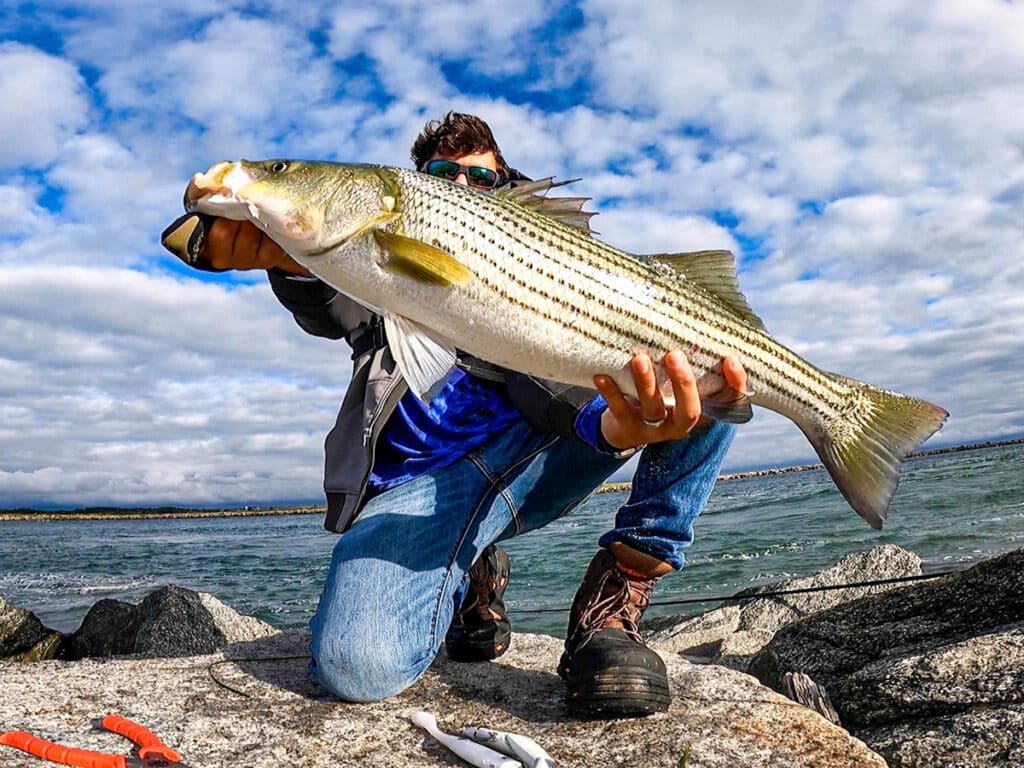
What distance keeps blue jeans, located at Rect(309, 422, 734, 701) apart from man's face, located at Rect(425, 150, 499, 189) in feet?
5.62

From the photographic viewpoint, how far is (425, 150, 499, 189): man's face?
16.9ft

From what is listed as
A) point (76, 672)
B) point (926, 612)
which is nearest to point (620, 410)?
point (926, 612)

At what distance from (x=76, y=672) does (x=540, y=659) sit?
2.49 m

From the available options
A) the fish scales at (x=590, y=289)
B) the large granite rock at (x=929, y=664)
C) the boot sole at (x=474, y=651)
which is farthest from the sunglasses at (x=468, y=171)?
the large granite rock at (x=929, y=664)

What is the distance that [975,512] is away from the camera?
19.7 m

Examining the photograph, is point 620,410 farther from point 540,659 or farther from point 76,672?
point 76,672

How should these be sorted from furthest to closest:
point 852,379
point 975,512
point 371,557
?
point 975,512
point 371,557
point 852,379

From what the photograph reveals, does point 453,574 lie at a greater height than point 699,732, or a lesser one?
greater

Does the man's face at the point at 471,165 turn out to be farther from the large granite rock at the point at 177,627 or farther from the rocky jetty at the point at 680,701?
the large granite rock at the point at 177,627

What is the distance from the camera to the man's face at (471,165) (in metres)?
5.16

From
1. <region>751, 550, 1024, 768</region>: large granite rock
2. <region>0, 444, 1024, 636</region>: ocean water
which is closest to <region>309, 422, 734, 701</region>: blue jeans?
<region>751, 550, 1024, 768</region>: large granite rock

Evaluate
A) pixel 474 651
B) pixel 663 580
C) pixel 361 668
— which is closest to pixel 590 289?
pixel 361 668

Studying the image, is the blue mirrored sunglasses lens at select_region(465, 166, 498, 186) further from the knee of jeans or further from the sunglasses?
the knee of jeans

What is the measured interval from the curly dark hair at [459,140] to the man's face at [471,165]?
0.09 ft
